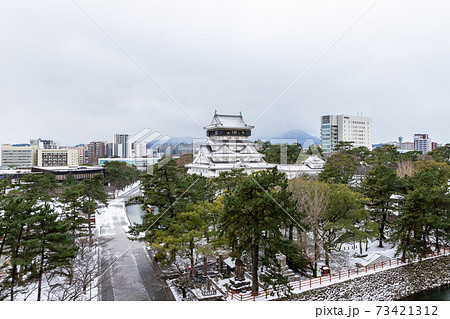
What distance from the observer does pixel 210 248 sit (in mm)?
12383

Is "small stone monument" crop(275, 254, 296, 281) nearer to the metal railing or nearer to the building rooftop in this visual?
the metal railing

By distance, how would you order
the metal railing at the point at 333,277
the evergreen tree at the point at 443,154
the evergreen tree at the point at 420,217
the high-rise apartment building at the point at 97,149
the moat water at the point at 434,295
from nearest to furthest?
the metal railing at the point at 333,277 < the moat water at the point at 434,295 < the evergreen tree at the point at 420,217 < the evergreen tree at the point at 443,154 < the high-rise apartment building at the point at 97,149

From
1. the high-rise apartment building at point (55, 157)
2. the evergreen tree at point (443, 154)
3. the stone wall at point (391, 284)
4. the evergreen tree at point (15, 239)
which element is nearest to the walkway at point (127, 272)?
the evergreen tree at point (15, 239)

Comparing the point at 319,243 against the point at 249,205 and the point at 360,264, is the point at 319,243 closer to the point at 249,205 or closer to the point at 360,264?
the point at 360,264

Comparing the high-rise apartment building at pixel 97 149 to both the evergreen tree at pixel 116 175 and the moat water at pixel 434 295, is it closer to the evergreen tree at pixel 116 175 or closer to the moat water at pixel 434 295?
the evergreen tree at pixel 116 175

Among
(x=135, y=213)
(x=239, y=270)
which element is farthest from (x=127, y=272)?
(x=135, y=213)

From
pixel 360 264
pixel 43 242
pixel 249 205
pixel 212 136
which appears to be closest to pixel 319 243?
pixel 360 264

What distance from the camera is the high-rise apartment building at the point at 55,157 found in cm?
5678

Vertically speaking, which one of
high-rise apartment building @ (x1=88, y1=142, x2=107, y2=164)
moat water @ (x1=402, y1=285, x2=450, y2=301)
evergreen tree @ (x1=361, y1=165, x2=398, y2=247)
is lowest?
moat water @ (x1=402, y1=285, x2=450, y2=301)

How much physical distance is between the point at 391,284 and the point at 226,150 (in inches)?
1127

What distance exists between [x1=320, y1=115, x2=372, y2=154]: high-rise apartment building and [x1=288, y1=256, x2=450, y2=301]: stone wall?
5136cm

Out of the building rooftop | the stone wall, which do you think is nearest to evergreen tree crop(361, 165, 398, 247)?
the stone wall

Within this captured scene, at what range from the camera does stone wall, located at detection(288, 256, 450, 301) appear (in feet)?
38.0

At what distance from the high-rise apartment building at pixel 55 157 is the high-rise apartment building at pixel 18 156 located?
1.19 m
